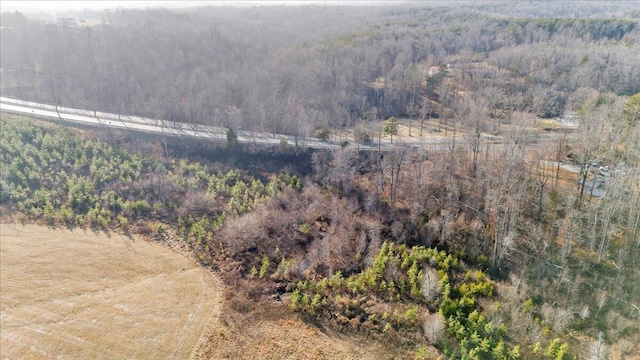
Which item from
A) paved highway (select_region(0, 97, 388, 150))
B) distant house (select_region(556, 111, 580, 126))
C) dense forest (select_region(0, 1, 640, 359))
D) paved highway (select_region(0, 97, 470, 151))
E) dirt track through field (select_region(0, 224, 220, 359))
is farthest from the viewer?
distant house (select_region(556, 111, 580, 126))

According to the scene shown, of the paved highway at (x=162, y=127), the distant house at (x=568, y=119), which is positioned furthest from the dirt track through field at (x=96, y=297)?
the distant house at (x=568, y=119)

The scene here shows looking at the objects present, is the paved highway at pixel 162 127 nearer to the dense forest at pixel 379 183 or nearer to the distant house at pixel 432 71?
the dense forest at pixel 379 183

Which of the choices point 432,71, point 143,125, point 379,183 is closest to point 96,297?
point 379,183

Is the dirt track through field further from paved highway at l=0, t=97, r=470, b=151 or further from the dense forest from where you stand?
paved highway at l=0, t=97, r=470, b=151

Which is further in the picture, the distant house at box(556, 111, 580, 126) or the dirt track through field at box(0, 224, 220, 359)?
the distant house at box(556, 111, 580, 126)

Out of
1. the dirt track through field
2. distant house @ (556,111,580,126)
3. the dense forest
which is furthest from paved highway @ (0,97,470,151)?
the dirt track through field

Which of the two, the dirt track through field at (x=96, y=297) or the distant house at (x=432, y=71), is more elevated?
the distant house at (x=432, y=71)

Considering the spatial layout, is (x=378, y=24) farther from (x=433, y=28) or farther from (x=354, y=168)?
(x=354, y=168)
